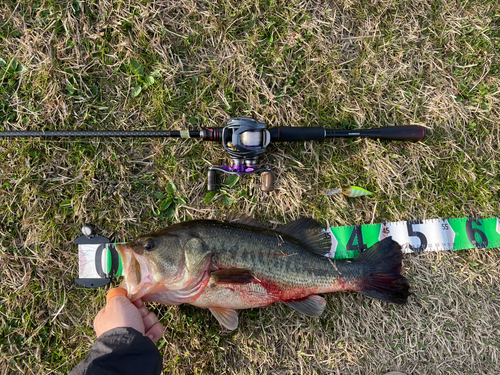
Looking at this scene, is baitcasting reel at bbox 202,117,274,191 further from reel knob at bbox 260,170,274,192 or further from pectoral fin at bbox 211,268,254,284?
pectoral fin at bbox 211,268,254,284

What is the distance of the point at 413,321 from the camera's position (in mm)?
3145

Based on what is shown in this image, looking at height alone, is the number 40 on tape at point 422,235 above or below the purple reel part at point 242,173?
below

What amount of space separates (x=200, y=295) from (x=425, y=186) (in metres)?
2.48

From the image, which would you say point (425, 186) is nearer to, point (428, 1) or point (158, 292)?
point (428, 1)

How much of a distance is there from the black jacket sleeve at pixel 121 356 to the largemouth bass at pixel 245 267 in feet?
0.93

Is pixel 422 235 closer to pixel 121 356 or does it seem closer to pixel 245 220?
pixel 245 220

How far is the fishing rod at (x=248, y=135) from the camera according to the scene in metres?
2.76

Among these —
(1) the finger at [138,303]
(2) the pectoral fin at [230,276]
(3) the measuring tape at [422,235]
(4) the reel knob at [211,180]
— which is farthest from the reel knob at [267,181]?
(1) the finger at [138,303]

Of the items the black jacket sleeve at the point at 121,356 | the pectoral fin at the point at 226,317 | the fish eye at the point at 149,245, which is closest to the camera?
the black jacket sleeve at the point at 121,356

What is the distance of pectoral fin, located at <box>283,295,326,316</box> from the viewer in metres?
2.74

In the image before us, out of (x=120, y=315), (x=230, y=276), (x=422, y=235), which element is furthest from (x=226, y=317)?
(x=422, y=235)

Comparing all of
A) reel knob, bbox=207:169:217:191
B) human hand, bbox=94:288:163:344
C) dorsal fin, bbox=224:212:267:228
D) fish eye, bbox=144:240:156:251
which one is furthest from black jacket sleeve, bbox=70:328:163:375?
reel knob, bbox=207:169:217:191

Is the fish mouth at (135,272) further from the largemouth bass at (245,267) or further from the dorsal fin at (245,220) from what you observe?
the dorsal fin at (245,220)

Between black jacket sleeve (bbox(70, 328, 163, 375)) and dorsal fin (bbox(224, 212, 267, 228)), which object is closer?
black jacket sleeve (bbox(70, 328, 163, 375))
